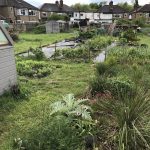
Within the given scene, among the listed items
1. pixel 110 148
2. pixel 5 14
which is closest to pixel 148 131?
pixel 110 148

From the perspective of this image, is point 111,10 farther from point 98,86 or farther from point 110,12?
point 98,86

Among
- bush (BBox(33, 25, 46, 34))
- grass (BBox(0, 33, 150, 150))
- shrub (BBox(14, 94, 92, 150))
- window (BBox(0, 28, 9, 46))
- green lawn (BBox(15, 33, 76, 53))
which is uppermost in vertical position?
window (BBox(0, 28, 9, 46))

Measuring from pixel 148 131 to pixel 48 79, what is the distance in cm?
642

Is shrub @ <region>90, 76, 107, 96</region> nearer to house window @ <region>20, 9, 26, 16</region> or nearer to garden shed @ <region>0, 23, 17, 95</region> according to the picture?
garden shed @ <region>0, 23, 17, 95</region>

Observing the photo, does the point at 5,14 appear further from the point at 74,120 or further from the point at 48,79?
the point at 74,120

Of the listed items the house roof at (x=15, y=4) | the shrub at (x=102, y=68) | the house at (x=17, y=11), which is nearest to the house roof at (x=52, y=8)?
the house at (x=17, y=11)

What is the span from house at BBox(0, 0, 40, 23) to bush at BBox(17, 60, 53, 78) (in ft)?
128

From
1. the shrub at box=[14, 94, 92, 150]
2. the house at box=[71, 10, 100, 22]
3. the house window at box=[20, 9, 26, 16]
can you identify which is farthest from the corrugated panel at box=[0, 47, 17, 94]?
the house at box=[71, 10, 100, 22]

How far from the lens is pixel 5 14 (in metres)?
51.6

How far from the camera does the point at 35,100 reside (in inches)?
322

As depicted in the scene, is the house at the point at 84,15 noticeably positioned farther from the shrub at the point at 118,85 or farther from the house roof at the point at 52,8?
the shrub at the point at 118,85

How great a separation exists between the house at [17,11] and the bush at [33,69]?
39.0 metres

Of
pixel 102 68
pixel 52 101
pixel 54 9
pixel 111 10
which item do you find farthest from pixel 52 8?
pixel 52 101

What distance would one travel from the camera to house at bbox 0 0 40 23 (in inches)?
2020
